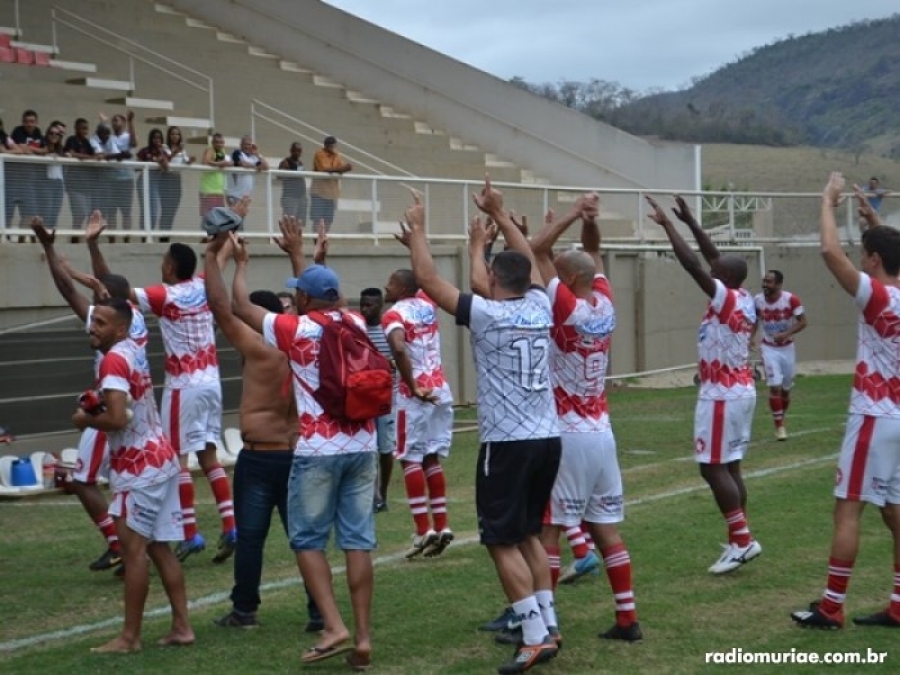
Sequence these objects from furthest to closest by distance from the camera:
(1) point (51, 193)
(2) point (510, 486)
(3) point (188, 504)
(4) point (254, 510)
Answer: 1. (1) point (51, 193)
2. (3) point (188, 504)
3. (4) point (254, 510)
4. (2) point (510, 486)

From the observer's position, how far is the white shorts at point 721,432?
1137cm

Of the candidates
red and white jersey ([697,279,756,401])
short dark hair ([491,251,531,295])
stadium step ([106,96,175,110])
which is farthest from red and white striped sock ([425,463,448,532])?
stadium step ([106,96,175,110])

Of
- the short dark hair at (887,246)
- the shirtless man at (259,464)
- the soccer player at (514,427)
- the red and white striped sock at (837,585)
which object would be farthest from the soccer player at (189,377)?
the short dark hair at (887,246)

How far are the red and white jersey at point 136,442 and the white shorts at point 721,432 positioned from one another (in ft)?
13.6

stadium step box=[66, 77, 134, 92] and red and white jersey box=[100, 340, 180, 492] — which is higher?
stadium step box=[66, 77, 134, 92]

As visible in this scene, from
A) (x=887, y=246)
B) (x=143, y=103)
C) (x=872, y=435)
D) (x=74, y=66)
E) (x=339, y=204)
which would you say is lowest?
(x=872, y=435)

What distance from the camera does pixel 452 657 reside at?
29.2ft

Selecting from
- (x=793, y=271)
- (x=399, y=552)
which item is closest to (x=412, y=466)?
(x=399, y=552)

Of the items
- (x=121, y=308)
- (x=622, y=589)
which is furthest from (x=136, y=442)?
(x=622, y=589)

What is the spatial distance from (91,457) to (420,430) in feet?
9.15

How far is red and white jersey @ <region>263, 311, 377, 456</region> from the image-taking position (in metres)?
8.73

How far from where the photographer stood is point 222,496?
12695 mm

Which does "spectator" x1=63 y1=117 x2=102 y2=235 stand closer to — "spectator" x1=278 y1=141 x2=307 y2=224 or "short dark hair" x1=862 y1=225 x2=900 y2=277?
"spectator" x1=278 y1=141 x2=307 y2=224

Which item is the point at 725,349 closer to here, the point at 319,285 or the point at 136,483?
the point at 319,285
